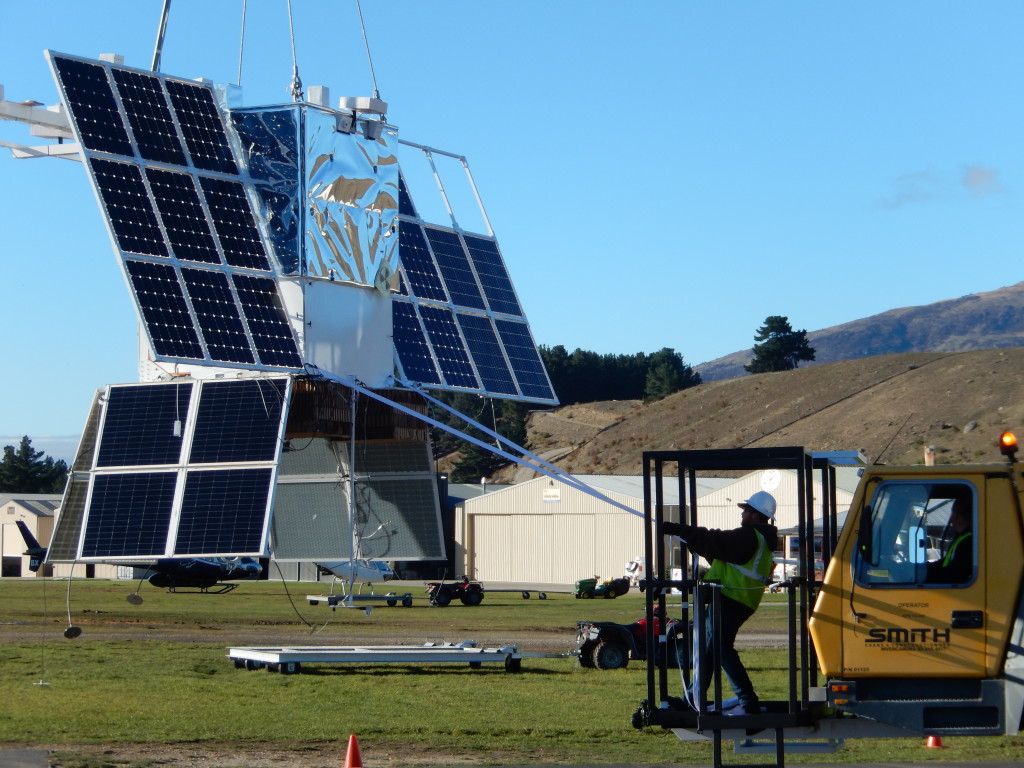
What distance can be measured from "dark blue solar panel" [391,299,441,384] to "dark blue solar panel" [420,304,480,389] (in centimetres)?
31

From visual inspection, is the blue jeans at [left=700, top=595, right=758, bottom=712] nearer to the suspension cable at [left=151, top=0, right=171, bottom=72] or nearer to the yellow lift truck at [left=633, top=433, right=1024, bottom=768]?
the yellow lift truck at [left=633, top=433, right=1024, bottom=768]

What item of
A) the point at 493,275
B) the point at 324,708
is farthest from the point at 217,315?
the point at 324,708

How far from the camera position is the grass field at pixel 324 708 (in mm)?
14719

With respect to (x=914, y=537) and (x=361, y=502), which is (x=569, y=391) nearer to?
(x=361, y=502)

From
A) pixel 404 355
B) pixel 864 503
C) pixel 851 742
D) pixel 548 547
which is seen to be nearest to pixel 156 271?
pixel 404 355

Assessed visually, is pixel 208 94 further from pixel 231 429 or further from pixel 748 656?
pixel 748 656

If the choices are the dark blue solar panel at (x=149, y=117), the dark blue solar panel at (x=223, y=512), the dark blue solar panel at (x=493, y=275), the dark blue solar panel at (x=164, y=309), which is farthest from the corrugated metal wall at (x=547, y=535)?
the dark blue solar panel at (x=164, y=309)

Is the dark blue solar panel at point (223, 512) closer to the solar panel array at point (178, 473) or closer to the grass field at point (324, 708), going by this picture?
the solar panel array at point (178, 473)

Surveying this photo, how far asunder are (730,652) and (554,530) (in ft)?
198

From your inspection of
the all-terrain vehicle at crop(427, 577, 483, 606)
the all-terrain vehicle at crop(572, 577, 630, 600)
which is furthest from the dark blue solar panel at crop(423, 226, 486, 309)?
the all-terrain vehicle at crop(572, 577, 630, 600)

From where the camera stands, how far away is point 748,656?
25.3 m

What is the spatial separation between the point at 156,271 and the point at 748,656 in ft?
43.5

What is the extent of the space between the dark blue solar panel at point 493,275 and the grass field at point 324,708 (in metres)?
8.24

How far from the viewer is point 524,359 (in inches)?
1312
